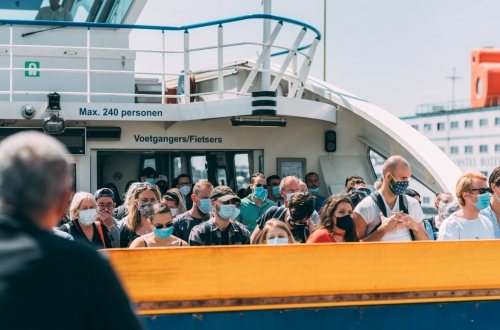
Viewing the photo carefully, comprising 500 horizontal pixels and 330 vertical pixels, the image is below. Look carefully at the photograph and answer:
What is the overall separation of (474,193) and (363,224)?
835 mm

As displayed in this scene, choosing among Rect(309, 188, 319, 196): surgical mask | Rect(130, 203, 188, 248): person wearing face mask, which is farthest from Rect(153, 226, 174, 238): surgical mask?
Rect(309, 188, 319, 196): surgical mask

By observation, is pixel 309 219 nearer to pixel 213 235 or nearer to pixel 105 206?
pixel 213 235

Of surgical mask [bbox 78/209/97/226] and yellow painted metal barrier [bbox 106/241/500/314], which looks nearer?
yellow painted metal barrier [bbox 106/241/500/314]

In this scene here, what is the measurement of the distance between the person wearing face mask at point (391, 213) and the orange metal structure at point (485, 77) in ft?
146

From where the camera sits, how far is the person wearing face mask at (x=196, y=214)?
713 centimetres

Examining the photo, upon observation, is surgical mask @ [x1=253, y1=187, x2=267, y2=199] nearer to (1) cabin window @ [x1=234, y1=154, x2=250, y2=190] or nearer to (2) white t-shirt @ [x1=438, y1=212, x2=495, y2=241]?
(1) cabin window @ [x1=234, y1=154, x2=250, y2=190]

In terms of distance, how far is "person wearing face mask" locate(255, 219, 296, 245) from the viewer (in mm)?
4996

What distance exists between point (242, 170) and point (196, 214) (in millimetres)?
3946

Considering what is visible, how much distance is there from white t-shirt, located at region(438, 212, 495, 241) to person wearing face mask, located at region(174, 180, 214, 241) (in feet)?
7.97

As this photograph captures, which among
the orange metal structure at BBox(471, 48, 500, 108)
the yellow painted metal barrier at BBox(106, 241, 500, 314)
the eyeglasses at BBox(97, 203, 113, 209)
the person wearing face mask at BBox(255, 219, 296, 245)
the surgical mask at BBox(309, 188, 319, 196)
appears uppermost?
the orange metal structure at BBox(471, 48, 500, 108)

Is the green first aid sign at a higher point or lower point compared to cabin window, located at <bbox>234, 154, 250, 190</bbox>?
higher

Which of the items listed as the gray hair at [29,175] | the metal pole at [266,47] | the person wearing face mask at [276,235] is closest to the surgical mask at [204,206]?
the person wearing face mask at [276,235]

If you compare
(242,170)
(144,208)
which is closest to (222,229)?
(144,208)

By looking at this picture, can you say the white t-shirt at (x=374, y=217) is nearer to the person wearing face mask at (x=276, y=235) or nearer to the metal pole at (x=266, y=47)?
the person wearing face mask at (x=276, y=235)
